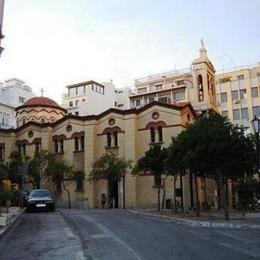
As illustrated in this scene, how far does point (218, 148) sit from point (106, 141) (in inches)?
1193

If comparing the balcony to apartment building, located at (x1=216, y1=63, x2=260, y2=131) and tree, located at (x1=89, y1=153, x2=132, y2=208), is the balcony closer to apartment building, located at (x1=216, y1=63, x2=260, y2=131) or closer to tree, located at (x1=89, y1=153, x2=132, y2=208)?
apartment building, located at (x1=216, y1=63, x2=260, y2=131)

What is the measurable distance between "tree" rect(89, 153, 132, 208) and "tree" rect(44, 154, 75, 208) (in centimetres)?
400

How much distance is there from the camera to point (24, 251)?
11.6 meters

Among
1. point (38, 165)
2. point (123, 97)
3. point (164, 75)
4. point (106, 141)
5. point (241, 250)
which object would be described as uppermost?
point (164, 75)

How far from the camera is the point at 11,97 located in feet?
309

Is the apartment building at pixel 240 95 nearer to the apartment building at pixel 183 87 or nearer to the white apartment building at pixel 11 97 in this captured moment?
the apartment building at pixel 183 87

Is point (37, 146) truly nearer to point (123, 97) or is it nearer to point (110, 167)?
point (110, 167)

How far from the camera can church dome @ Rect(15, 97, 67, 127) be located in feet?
206

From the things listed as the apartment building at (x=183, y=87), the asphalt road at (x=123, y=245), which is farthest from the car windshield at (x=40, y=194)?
the apartment building at (x=183, y=87)

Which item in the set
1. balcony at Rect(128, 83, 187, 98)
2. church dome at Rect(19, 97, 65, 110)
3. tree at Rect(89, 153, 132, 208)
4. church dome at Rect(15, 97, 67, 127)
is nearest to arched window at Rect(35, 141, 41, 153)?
church dome at Rect(15, 97, 67, 127)

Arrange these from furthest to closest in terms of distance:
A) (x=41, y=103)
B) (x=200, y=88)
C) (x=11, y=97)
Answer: (x=11, y=97), (x=41, y=103), (x=200, y=88)

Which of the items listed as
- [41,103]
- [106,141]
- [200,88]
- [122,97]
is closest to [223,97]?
[122,97]

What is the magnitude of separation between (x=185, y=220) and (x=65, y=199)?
32.4 meters

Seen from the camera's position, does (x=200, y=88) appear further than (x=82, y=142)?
Yes
